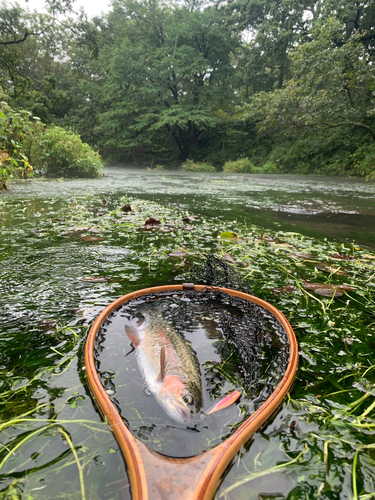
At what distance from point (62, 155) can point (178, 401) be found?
10.6 meters

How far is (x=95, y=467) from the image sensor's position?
2.77ft

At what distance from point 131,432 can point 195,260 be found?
5.99ft

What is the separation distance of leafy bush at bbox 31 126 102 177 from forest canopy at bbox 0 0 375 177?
4.44 m

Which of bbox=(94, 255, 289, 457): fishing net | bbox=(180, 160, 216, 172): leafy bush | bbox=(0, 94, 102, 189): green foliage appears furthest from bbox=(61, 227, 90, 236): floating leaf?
bbox=(180, 160, 216, 172): leafy bush

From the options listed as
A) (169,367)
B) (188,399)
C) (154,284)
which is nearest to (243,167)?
(154,284)

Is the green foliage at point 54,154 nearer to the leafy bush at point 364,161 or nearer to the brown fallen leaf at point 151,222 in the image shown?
the brown fallen leaf at point 151,222

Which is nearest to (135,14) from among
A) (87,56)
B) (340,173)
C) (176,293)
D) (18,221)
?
(87,56)

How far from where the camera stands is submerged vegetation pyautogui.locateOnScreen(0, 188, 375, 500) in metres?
0.83

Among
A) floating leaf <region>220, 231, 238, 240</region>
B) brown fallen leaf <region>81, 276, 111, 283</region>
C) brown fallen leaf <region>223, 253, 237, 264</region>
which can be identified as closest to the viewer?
brown fallen leaf <region>81, 276, 111, 283</region>

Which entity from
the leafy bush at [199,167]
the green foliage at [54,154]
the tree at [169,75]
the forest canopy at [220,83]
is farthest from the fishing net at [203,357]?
the tree at [169,75]

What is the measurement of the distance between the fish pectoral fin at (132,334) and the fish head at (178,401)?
365mm

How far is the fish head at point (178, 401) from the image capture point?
990 mm

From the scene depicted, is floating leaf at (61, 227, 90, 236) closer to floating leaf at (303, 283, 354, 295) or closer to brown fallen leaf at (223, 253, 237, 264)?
brown fallen leaf at (223, 253, 237, 264)

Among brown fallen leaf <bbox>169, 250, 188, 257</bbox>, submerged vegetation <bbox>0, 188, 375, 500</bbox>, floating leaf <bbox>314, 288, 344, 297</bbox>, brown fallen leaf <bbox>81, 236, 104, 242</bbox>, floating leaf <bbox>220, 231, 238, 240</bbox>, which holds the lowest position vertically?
submerged vegetation <bbox>0, 188, 375, 500</bbox>
